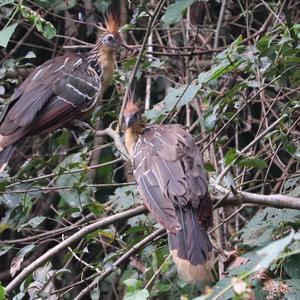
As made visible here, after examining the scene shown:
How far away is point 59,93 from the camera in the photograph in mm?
4109

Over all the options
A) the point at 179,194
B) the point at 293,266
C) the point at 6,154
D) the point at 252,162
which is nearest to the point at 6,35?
the point at 6,154

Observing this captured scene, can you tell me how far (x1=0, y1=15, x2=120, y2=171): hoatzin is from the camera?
3.88 m

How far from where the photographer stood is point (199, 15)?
4.80m

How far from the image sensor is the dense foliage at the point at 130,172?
2607 millimetres

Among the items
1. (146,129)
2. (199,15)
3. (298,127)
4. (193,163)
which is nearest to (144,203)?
(193,163)

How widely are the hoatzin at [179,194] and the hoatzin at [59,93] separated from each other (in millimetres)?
854

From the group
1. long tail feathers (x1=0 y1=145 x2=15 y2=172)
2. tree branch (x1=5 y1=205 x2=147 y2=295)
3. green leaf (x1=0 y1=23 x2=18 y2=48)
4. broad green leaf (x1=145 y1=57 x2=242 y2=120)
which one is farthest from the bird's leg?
tree branch (x1=5 y1=205 x2=147 y2=295)

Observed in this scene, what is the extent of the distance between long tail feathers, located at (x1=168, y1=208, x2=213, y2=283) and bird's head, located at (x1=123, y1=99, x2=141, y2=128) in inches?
30.3

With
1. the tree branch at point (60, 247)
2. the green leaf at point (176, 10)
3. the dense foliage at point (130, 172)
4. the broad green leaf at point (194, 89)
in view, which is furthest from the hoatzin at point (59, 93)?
the tree branch at point (60, 247)

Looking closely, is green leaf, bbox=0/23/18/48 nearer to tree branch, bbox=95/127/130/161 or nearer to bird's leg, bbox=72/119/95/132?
tree branch, bbox=95/127/130/161

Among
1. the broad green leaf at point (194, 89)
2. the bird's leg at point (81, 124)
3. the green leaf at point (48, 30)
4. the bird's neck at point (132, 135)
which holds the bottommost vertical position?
the bird's leg at point (81, 124)

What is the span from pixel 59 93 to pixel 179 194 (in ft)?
4.82

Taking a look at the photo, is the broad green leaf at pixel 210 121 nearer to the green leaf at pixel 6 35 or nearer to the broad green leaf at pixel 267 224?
the broad green leaf at pixel 267 224

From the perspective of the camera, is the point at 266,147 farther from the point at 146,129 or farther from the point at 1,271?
the point at 1,271
